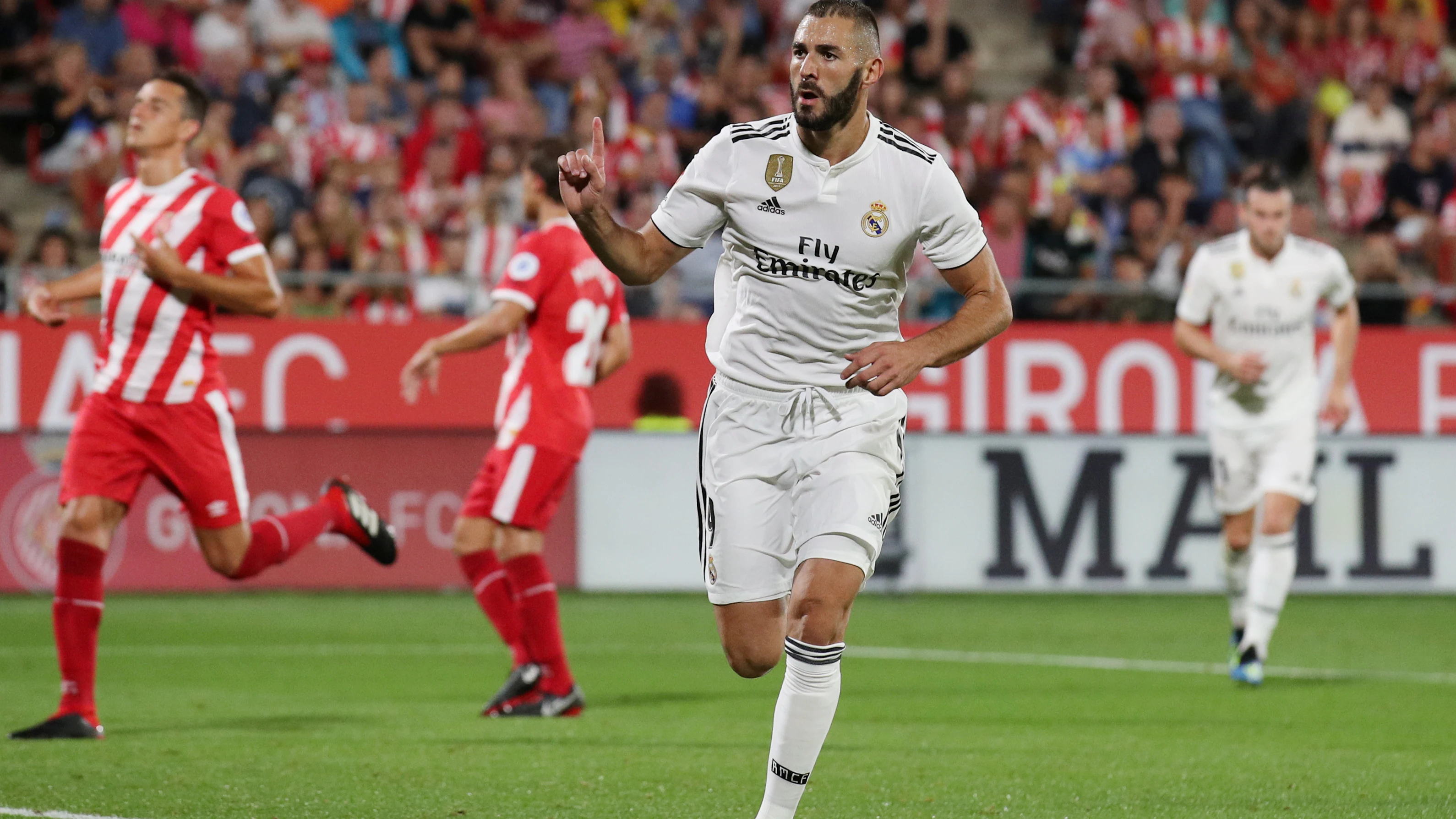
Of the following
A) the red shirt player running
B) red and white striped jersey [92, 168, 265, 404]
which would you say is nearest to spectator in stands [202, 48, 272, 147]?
the red shirt player running

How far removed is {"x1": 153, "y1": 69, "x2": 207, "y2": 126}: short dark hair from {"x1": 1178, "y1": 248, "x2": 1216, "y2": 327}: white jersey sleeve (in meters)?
5.08

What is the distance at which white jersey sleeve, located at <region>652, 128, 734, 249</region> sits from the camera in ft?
17.5

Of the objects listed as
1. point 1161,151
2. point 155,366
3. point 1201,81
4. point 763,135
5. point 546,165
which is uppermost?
point 1201,81

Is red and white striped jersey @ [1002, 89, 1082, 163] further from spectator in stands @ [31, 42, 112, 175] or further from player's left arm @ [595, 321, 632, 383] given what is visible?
player's left arm @ [595, 321, 632, 383]

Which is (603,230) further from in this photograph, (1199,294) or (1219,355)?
(1199,294)

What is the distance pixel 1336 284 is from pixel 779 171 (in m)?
5.42

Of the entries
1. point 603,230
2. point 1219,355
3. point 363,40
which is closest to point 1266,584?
point 1219,355

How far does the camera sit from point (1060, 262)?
55.6 feet

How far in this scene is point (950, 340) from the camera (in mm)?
5219

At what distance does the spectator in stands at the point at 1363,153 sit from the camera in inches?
749

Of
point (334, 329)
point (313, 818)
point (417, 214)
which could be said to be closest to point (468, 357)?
point (334, 329)

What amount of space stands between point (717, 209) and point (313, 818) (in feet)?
6.74

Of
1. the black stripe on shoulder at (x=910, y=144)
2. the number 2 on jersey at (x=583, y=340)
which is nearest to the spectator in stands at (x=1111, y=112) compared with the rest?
the number 2 on jersey at (x=583, y=340)

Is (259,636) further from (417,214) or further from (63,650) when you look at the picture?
(417,214)
